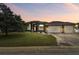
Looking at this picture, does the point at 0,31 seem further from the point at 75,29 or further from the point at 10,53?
the point at 75,29

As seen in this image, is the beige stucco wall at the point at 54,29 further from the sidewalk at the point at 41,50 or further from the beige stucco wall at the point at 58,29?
the sidewalk at the point at 41,50

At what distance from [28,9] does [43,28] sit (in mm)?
420

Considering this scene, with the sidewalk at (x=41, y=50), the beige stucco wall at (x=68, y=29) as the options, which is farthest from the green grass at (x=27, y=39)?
the beige stucco wall at (x=68, y=29)

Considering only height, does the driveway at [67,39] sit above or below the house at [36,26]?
below

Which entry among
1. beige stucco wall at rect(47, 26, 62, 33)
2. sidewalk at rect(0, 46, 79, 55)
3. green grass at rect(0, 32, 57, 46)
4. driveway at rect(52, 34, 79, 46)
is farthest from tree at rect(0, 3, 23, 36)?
driveway at rect(52, 34, 79, 46)

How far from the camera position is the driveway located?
15.0 ft

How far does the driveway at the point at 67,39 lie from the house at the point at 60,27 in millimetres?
86

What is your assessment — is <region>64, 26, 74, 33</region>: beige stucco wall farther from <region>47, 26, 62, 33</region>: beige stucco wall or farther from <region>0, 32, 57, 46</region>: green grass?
<region>0, 32, 57, 46</region>: green grass

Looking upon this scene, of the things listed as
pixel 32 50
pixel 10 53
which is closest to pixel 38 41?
pixel 32 50

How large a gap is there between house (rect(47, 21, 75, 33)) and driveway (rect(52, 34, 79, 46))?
9cm

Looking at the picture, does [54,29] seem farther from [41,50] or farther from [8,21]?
[8,21]

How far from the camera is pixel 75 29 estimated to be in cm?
467

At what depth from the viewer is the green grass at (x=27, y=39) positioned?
4.53 m

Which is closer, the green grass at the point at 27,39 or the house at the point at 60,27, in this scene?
the green grass at the point at 27,39
